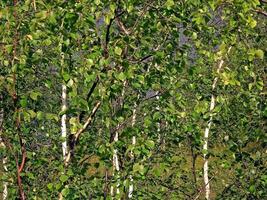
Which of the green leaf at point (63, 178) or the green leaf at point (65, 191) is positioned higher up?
the green leaf at point (63, 178)

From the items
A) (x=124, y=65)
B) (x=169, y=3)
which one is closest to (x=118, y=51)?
(x=124, y=65)

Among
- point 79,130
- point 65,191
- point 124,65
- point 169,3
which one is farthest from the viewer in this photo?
point 79,130

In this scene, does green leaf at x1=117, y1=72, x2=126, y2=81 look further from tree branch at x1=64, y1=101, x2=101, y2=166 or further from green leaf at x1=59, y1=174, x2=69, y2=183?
green leaf at x1=59, y1=174, x2=69, y2=183

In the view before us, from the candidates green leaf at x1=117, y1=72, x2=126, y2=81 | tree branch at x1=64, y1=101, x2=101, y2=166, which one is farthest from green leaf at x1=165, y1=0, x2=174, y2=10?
tree branch at x1=64, y1=101, x2=101, y2=166

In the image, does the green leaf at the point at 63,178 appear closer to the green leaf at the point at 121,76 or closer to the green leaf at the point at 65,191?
the green leaf at the point at 65,191

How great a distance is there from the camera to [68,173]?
6.73 m

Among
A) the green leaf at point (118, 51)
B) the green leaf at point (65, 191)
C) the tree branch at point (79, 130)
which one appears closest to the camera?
the green leaf at point (118, 51)

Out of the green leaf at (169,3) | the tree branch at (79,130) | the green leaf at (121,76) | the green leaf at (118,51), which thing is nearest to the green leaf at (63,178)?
the tree branch at (79,130)

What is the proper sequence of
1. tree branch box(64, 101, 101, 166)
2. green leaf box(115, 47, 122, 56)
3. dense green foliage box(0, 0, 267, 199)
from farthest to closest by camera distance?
tree branch box(64, 101, 101, 166), green leaf box(115, 47, 122, 56), dense green foliage box(0, 0, 267, 199)

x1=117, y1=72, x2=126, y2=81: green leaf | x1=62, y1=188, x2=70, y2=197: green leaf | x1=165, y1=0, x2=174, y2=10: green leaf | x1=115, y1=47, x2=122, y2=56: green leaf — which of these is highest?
x1=165, y1=0, x2=174, y2=10: green leaf

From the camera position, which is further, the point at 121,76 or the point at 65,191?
the point at 65,191

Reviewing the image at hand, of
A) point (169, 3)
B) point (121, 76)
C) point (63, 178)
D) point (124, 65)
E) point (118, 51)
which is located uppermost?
point (169, 3)

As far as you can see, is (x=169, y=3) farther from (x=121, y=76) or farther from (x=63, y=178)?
(x=63, y=178)

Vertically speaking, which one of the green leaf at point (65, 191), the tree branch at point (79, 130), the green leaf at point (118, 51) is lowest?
the green leaf at point (65, 191)
